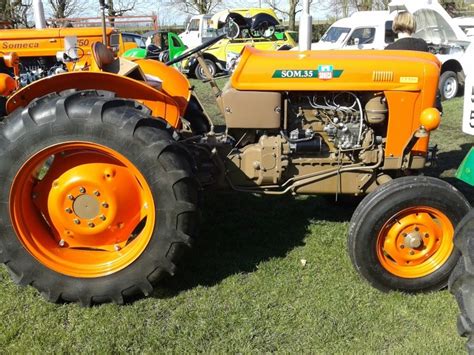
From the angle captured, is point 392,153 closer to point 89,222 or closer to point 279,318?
point 279,318

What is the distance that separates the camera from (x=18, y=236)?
112 inches

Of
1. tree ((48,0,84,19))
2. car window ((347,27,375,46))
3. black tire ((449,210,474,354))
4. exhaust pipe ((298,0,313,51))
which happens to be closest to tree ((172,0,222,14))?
tree ((48,0,84,19))

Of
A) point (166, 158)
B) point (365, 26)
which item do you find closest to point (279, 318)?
point (166, 158)

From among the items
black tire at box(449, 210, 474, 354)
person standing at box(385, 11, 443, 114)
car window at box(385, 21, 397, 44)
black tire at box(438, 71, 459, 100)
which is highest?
person standing at box(385, 11, 443, 114)

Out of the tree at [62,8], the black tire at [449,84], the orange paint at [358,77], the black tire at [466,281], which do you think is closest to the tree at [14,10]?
the tree at [62,8]

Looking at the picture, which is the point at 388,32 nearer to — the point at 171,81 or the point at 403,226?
the point at 171,81

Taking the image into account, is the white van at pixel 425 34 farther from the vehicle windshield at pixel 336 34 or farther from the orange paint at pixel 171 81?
the orange paint at pixel 171 81

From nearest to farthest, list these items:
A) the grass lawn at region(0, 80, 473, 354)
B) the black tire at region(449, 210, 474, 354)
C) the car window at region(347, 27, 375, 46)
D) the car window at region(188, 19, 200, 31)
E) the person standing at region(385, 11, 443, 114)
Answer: the black tire at region(449, 210, 474, 354)
the grass lawn at region(0, 80, 473, 354)
the person standing at region(385, 11, 443, 114)
the car window at region(347, 27, 375, 46)
the car window at region(188, 19, 200, 31)

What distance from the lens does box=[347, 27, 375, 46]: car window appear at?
40.6ft

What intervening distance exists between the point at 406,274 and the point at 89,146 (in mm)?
2021

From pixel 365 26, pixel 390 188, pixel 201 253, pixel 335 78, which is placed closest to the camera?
pixel 390 188

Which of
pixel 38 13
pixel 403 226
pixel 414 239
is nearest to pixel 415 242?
pixel 414 239

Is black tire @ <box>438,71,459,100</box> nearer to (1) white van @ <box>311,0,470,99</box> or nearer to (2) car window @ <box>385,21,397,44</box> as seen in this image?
(1) white van @ <box>311,0,470,99</box>

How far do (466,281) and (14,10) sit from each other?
22.1 metres
